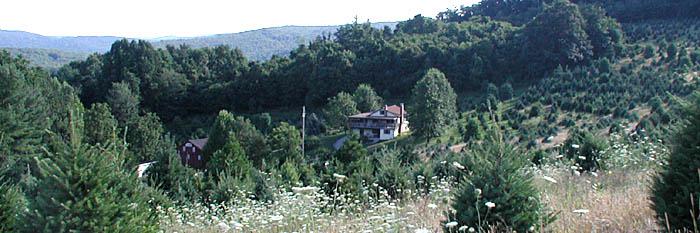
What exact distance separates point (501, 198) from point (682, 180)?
101 cm

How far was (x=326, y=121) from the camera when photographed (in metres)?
41.8

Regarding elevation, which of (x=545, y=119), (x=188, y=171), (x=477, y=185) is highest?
(x=477, y=185)

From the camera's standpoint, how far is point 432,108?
33.2m

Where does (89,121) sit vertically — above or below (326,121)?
above

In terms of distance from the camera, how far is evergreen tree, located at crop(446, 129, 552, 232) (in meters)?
3.72

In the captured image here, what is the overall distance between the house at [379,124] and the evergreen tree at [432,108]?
1720 millimetres

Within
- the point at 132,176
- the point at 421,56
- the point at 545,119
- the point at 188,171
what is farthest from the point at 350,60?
the point at 132,176

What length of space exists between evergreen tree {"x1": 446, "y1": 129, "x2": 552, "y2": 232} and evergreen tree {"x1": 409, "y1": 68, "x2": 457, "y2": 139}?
29.1 metres

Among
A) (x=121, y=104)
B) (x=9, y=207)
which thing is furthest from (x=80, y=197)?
(x=121, y=104)

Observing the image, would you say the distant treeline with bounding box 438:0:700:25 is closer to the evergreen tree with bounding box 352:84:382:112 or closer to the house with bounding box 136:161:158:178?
the evergreen tree with bounding box 352:84:382:112

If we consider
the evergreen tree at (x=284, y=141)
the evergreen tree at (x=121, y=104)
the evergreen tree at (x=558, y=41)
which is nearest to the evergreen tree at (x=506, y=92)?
the evergreen tree at (x=558, y=41)

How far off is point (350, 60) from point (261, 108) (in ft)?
28.0

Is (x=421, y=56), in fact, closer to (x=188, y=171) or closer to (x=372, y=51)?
(x=372, y=51)

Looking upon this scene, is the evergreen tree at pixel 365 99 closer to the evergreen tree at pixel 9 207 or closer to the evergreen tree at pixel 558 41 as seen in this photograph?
the evergreen tree at pixel 558 41
